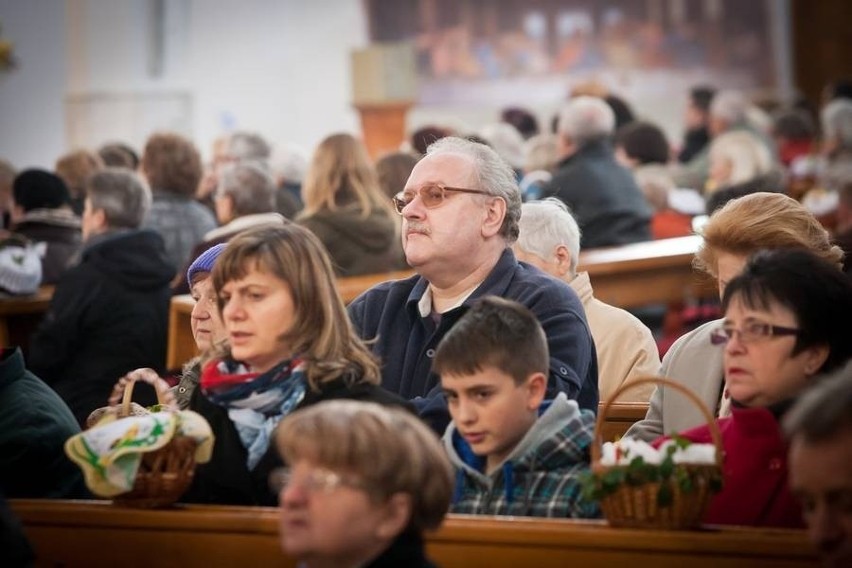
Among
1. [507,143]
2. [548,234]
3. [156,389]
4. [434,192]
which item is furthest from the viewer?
[507,143]

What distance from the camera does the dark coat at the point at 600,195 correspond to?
8.65 metres

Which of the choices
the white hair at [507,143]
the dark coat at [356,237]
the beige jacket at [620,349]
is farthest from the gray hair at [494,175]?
the white hair at [507,143]

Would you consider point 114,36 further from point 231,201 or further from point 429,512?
point 429,512

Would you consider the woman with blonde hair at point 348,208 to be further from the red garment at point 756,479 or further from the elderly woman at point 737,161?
the red garment at point 756,479

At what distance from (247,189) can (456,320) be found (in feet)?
10.4

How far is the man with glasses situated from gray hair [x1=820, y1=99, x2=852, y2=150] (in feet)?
27.2

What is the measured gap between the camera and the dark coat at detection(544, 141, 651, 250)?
28.4 ft

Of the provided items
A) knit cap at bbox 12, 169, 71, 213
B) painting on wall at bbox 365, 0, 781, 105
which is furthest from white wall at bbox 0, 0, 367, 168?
knit cap at bbox 12, 169, 71, 213

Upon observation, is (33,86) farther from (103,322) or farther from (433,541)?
(433,541)

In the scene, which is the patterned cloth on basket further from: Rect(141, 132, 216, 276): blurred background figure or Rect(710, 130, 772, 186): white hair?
Rect(710, 130, 772, 186): white hair

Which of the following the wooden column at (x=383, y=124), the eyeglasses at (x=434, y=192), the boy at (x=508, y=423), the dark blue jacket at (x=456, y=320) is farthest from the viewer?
the wooden column at (x=383, y=124)

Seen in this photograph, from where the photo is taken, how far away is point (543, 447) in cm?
353

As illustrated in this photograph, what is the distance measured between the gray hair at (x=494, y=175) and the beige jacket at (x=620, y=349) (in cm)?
56

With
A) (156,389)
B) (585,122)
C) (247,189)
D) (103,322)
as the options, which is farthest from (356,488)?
(585,122)
